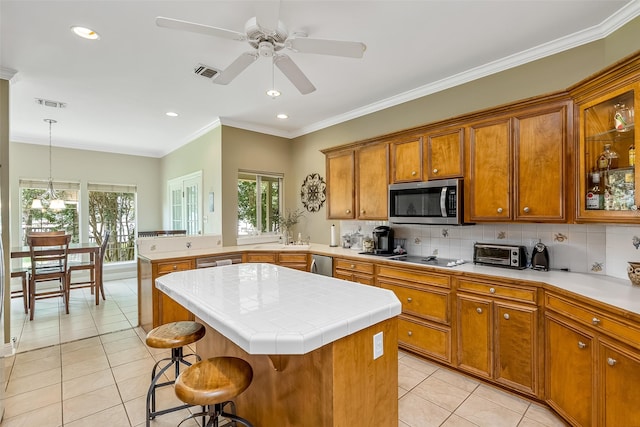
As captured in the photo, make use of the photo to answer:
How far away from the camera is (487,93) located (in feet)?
9.74

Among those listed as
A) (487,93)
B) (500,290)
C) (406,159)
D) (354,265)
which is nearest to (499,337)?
(500,290)

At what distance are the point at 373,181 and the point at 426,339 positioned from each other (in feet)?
5.89

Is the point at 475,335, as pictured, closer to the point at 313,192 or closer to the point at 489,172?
the point at 489,172

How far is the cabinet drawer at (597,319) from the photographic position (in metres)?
1.51

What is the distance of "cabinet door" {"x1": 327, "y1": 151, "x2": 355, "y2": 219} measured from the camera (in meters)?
3.88

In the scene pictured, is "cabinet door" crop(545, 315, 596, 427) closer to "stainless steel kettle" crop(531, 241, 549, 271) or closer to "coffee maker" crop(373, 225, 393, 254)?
"stainless steel kettle" crop(531, 241, 549, 271)

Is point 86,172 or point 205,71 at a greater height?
point 205,71

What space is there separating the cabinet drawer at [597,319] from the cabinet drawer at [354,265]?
5.23 ft

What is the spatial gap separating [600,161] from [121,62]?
13.3ft

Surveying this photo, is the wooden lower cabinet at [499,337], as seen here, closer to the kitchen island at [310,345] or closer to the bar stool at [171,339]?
the kitchen island at [310,345]

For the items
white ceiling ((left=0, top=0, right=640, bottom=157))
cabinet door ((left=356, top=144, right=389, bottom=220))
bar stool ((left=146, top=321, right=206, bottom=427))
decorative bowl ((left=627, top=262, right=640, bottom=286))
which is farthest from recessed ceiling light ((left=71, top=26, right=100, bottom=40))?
decorative bowl ((left=627, top=262, right=640, bottom=286))

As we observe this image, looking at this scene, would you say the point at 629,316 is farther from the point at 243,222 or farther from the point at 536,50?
the point at 243,222

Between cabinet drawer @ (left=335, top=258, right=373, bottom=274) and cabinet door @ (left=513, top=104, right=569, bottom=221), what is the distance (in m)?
1.48

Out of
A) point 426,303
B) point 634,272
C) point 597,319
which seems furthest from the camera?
point 426,303
